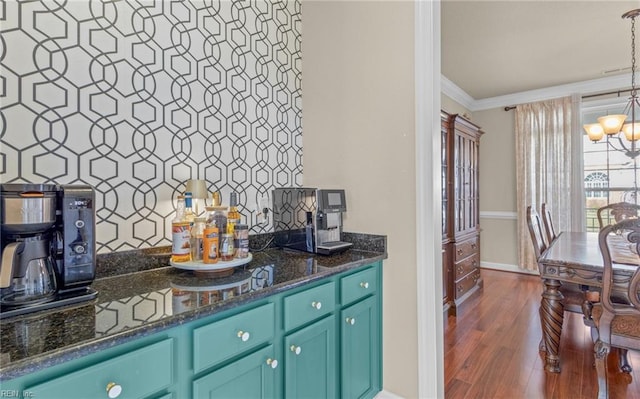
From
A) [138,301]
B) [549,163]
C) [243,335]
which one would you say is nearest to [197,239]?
[138,301]

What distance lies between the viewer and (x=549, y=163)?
441cm

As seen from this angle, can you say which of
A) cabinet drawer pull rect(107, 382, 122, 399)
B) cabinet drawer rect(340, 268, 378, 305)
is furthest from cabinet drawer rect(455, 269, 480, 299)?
cabinet drawer pull rect(107, 382, 122, 399)

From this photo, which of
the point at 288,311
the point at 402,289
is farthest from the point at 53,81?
the point at 402,289

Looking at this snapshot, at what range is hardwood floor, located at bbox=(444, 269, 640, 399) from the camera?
6.34 ft

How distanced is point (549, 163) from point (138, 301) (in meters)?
5.14

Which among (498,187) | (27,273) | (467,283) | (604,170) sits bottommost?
(467,283)

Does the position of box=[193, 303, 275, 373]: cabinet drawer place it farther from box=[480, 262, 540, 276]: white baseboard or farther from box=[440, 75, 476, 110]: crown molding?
box=[480, 262, 540, 276]: white baseboard

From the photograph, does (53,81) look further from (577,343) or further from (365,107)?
(577,343)

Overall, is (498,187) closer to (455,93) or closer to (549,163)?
(549,163)

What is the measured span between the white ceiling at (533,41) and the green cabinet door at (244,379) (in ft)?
9.15

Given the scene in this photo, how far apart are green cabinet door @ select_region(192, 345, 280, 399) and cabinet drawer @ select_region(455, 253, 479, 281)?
2666 millimetres

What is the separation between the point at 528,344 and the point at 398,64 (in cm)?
237

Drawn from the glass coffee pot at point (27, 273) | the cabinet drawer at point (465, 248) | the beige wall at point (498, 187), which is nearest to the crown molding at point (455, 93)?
the beige wall at point (498, 187)

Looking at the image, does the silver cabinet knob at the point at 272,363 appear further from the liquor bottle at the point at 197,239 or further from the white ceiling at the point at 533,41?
the white ceiling at the point at 533,41
